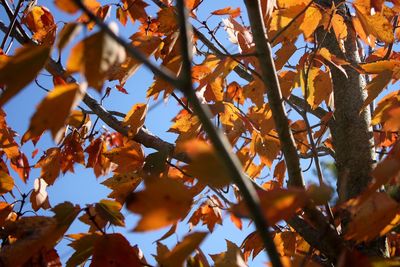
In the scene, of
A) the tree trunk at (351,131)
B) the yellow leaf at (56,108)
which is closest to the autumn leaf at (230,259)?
the yellow leaf at (56,108)

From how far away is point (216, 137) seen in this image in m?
0.35

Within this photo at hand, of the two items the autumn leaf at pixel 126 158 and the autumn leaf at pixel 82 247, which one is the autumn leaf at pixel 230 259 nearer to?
the autumn leaf at pixel 82 247

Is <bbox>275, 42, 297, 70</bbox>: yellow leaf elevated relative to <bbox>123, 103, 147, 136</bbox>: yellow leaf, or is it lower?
elevated

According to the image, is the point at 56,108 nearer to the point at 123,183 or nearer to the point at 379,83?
the point at 123,183

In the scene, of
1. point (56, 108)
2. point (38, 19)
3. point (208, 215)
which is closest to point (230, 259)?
point (56, 108)

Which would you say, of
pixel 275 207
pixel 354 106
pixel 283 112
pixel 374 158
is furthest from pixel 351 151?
pixel 275 207

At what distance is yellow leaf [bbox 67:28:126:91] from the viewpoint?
0.45 m

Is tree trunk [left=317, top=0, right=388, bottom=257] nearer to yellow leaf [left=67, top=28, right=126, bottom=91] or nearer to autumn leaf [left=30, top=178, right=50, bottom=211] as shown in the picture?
yellow leaf [left=67, top=28, right=126, bottom=91]

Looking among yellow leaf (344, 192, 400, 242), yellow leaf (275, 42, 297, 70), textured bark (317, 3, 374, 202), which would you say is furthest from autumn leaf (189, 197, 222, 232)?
yellow leaf (344, 192, 400, 242)

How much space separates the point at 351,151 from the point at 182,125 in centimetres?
56

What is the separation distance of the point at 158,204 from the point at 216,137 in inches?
5.5

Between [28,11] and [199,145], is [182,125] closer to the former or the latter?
[199,145]

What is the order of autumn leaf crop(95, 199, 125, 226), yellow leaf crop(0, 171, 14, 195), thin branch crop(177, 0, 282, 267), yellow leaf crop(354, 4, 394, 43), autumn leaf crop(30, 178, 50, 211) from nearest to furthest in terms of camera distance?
thin branch crop(177, 0, 282, 267)
autumn leaf crop(95, 199, 125, 226)
yellow leaf crop(0, 171, 14, 195)
yellow leaf crop(354, 4, 394, 43)
autumn leaf crop(30, 178, 50, 211)

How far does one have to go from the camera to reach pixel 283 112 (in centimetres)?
72
